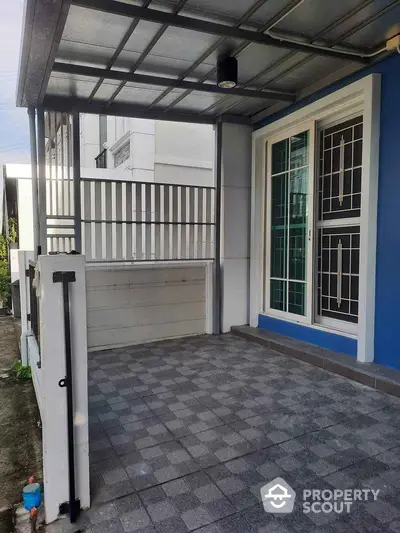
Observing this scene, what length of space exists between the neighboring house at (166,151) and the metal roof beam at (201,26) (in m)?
3.68

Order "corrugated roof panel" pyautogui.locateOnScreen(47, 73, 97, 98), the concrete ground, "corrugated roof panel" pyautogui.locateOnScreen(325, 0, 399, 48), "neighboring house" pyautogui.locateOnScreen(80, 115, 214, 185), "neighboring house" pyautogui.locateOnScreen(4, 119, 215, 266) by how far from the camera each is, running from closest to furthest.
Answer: the concrete ground → "corrugated roof panel" pyautogui.locateOnScreen(325, 0, 399, 48) → "corrugated roof panel" pyautogui.locateOnScreen(47, 73, 97, 98) → "neighboring house" pyautogui.locateOnScreen(4, 119, 215, 266) → "neighboring house" pyautogui.locateOnScreen(80, 115, 214, 185)

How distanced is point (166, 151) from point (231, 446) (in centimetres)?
647

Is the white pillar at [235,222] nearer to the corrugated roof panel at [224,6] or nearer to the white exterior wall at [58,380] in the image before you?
the corrugated roof panel at [224,6]

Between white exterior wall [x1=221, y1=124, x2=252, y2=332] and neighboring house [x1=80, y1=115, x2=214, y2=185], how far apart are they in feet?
5.83

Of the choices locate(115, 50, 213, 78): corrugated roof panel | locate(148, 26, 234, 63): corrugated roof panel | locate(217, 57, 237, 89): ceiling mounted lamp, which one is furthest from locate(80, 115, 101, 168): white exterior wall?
locate(217, 57, 237, 89): ceiling mounted lamp

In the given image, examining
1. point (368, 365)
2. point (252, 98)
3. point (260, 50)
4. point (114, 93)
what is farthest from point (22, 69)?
point (368, 365)

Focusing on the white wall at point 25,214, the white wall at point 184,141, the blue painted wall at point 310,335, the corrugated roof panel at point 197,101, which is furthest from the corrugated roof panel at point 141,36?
the white wall at point 25,214

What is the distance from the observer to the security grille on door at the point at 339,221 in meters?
4.04

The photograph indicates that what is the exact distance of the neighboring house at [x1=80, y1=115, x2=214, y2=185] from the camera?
7551 mm

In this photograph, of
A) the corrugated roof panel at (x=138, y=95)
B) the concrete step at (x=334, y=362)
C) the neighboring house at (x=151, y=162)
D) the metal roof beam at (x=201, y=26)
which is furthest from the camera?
the neighboring house at (x=151, y=162)

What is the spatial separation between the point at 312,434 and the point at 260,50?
329 centimetres

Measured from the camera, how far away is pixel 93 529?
1768 millimetres

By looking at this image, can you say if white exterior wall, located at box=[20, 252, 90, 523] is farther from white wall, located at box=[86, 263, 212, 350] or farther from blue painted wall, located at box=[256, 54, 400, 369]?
white wall, located at box=[86, 263, 212, 350]

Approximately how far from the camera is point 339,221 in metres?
4.21
